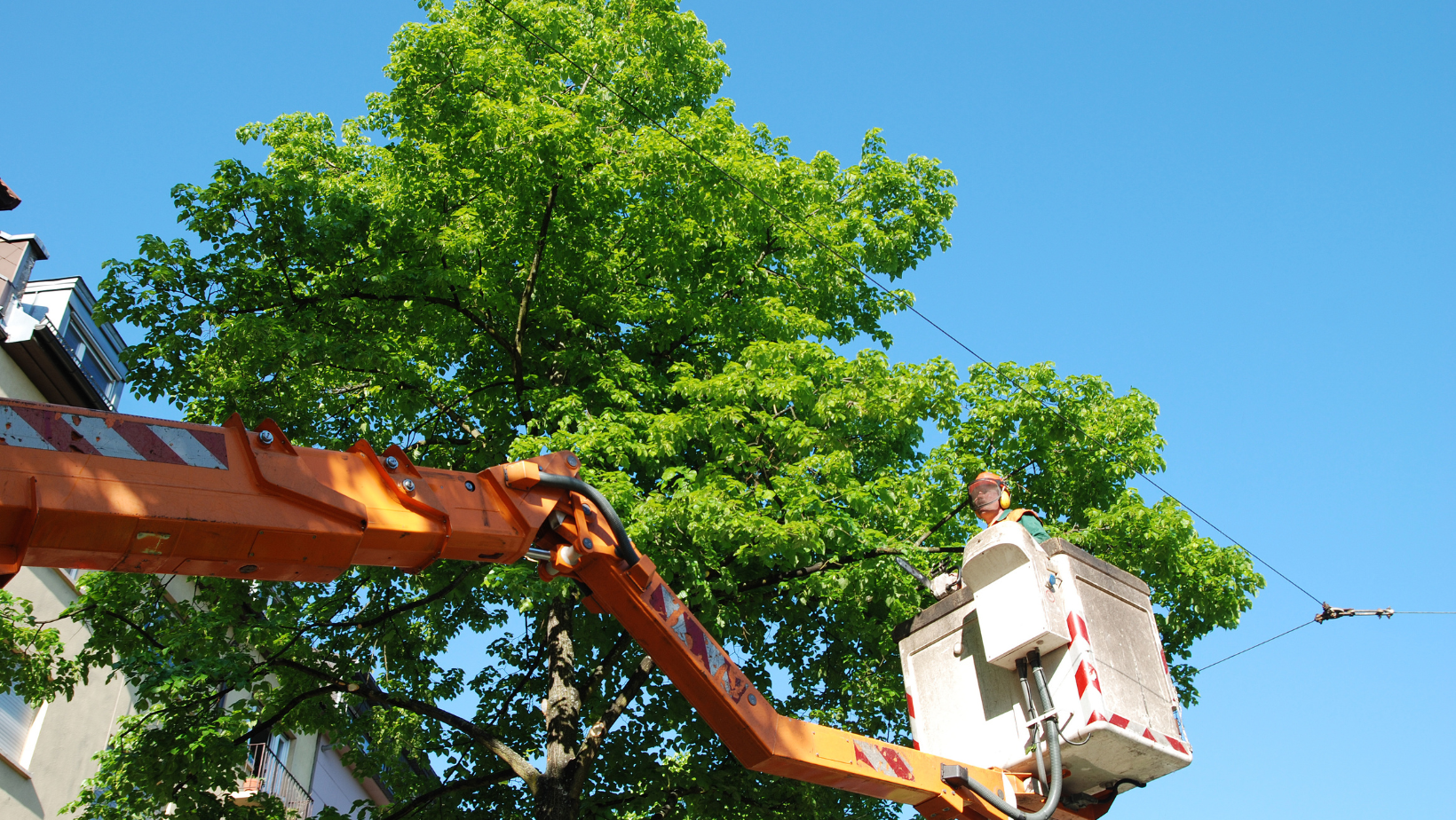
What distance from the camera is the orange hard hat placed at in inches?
291

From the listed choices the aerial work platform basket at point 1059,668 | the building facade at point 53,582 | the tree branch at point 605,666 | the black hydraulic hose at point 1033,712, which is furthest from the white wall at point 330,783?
the black hydraulic hose at point 1033,712

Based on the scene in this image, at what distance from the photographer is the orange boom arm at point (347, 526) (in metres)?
4.52

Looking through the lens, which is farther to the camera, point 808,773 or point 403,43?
point 403,43

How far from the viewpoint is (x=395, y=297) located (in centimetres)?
1093

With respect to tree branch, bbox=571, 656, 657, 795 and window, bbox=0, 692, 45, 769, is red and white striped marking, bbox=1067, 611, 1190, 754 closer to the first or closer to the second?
tree branch, bbox=571, 656, 657, 795

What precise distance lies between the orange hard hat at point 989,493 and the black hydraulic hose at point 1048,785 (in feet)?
4.07

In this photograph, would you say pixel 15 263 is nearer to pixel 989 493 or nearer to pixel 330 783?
pixel 330 783

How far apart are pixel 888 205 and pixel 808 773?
31.8 ft

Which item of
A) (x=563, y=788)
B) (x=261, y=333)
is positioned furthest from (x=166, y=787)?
(x=261, y=333)

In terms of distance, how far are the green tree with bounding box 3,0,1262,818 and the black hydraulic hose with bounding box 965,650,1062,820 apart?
10.5 feet

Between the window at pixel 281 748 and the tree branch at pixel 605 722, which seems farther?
the window at pixel 281 748

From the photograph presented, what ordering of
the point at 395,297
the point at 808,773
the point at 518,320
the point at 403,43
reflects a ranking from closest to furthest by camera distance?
the point at 808,773
the point at 395,297
the point at 518,320
the point at 403,43

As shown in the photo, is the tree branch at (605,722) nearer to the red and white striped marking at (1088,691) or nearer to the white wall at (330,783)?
the red and white striped marking at (1088,691)

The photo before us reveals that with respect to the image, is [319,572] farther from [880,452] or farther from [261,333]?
[880,452]
